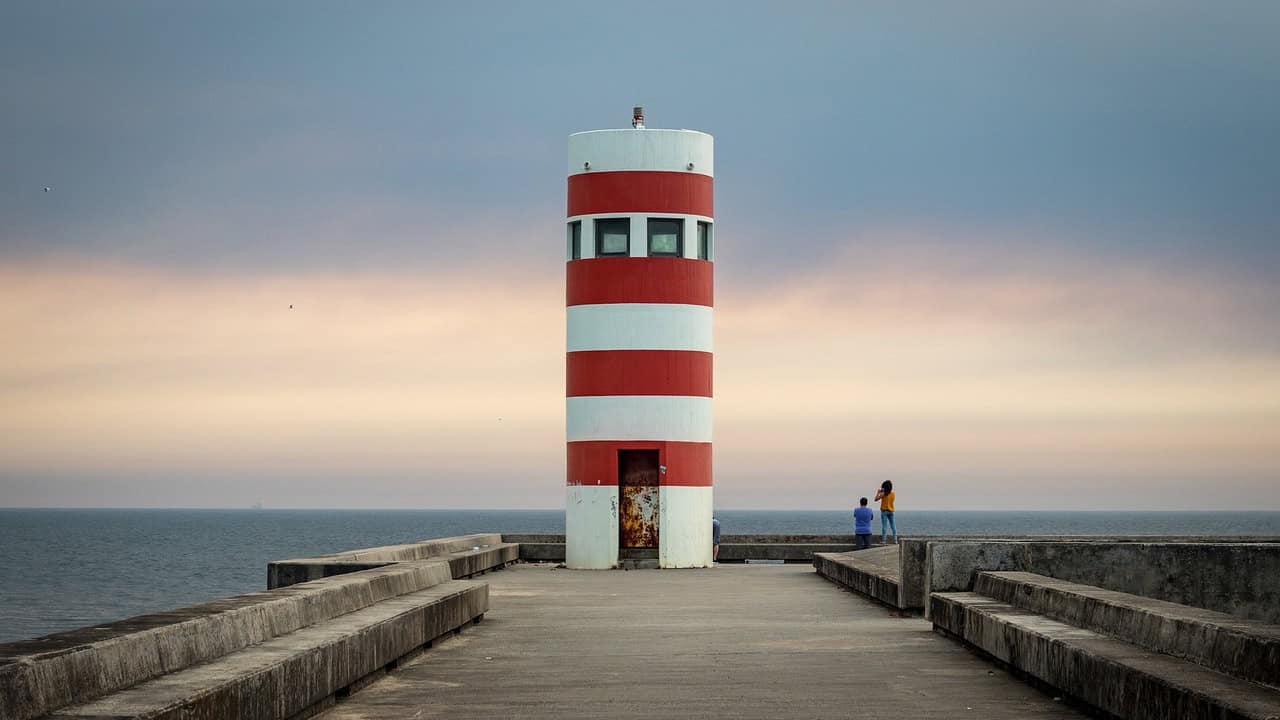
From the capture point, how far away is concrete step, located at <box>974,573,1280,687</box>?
812 centimetres

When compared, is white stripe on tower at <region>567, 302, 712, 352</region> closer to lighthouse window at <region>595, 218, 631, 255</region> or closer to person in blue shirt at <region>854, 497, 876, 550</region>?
lighthouse window at <region>595, 218, 631, 255</region>

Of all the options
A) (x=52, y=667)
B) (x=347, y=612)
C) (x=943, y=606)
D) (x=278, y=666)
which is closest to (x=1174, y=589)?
(x=943, y=606)

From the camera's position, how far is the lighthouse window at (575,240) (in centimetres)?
2716

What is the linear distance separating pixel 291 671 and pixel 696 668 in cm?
425

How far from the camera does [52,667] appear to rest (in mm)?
6961

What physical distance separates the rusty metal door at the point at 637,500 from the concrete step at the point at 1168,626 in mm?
14199

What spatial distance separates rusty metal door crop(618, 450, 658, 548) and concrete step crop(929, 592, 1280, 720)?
13.8m

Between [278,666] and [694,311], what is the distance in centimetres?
1881

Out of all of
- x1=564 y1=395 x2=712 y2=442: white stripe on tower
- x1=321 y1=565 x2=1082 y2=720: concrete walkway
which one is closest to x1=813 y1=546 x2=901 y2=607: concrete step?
x1=321 y1=565 x2=1082 y2=720: concrete walkway

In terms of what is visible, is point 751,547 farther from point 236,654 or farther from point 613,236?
point 236,654

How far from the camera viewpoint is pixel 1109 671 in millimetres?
8953

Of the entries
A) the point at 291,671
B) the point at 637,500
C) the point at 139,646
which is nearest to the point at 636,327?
the point at 637,500

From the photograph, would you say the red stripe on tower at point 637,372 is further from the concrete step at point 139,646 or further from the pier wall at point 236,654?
the concrete step at point 139,646

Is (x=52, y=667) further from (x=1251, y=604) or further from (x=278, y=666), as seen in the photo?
(x=1251, y=604)
